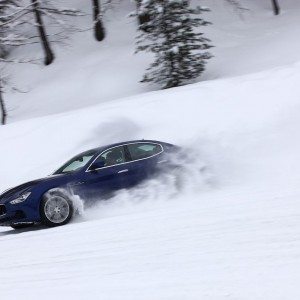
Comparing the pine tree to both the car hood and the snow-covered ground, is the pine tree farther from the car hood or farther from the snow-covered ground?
the car hood

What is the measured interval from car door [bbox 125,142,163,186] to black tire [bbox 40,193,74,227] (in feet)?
4.54

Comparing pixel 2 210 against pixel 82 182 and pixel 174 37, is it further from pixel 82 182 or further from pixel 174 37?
pixel 174 37

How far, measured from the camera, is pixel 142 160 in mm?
10797

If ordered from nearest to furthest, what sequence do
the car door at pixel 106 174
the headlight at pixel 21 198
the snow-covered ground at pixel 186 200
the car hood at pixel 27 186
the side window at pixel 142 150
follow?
the snow-covered ground at pixel 186 200, the headlight at pixel 21 198, the car hood at pixel 27 186, the car door at pixel 106 174, the side window at pixel 142 150

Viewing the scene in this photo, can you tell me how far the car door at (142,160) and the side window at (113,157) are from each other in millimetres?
150

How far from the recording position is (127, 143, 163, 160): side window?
10.8 meters

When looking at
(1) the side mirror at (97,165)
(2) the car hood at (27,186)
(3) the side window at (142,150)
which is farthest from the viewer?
(3) the side window at (142,150)

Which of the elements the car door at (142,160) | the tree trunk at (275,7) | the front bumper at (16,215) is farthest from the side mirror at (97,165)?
the tree trunk at (275,7)

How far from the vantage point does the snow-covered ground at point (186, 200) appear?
532cm

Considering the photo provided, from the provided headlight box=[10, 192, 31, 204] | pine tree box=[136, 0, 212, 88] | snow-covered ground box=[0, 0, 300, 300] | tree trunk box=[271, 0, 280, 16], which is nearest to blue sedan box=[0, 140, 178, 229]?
headlight box=[10, 192, 31, 204]

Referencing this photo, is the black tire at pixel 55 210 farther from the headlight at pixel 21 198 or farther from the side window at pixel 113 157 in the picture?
the side window at pixel 113 157

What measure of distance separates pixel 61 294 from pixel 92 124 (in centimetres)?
1127

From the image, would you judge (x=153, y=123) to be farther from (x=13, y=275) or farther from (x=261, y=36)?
(x=261, y=36)

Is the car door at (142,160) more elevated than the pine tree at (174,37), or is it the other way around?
the pine tree at (174,37)
